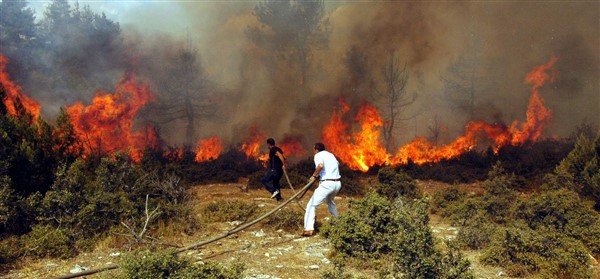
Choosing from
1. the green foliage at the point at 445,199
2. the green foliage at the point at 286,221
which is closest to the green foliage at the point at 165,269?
the green foliage at the point at 286,221

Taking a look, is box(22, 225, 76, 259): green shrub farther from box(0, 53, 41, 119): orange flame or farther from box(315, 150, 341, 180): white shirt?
box(0, 53, 41, 119): orange flame

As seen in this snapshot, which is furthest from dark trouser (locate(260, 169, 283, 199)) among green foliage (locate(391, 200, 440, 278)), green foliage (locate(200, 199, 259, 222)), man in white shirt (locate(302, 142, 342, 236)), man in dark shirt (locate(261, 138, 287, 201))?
green foliage (locate(391, 200, 440, 278))

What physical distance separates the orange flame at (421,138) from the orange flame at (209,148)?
6.21 metres

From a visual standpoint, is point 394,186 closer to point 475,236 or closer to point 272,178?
point 272,178

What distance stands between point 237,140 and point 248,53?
726cm

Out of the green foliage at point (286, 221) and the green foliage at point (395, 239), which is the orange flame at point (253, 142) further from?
the green foliage at point (395, 239)

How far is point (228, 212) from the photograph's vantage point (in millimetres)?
11000

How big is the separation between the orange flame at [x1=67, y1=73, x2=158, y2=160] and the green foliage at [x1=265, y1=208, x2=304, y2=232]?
44.9ft

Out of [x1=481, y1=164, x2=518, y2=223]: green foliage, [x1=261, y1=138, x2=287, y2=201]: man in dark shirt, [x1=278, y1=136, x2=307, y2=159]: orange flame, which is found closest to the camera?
[x1=481, y1=164, x2=518, y2=223]: green foliage

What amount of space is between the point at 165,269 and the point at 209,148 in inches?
780

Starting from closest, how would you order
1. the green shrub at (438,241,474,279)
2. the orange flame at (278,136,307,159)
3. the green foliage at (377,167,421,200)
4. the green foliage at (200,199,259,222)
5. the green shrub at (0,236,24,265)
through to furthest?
the green shrub at (438,241,474,279)
the green shrub at (0,236,24,265)
the green foliage at (200,199,259,222)
the green foliage at (377,167,421,200)
the orange flame at (278,136,307,159)

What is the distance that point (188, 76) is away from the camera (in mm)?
28109

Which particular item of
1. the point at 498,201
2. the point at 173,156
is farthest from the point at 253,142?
the point at 498,201

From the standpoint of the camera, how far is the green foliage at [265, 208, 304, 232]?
984cm
